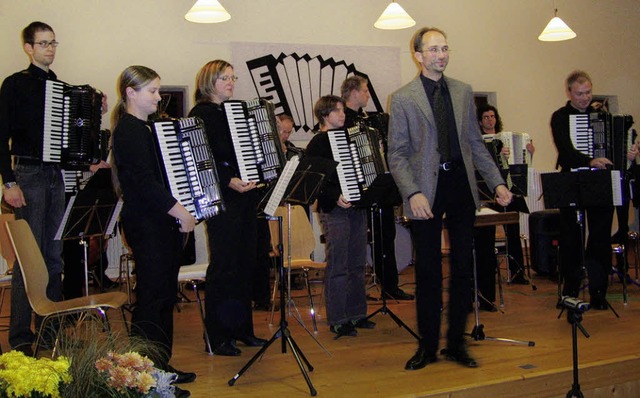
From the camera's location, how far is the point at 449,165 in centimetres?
415

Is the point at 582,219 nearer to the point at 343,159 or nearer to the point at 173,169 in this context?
the point at 343,159

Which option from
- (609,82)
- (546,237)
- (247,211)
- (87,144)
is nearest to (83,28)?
(87,144)

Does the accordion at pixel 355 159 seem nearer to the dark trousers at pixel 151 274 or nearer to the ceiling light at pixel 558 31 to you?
the dark trousers at pixel 151 274

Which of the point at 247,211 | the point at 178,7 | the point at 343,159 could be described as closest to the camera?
the point at 247,211

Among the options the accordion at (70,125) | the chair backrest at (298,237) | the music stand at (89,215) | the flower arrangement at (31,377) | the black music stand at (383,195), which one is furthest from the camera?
the chair backrest at (298,237)

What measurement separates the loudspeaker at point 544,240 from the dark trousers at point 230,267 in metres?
4.36

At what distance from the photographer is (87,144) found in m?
4.88

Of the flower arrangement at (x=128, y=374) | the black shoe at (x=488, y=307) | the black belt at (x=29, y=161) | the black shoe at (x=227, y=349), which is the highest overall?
the black belt at (x=29, y=161)

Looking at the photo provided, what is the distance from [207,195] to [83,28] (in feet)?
17.4

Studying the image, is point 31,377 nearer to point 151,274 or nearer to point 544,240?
point 151,274

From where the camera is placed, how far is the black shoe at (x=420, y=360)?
4.18 metres

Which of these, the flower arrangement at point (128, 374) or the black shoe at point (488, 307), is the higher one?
the flower arrangement at point (128, 374)

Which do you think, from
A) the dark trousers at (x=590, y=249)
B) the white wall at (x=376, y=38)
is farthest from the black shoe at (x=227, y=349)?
the white wall at (x=376, y=38)

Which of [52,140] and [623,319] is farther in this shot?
[623,319]
